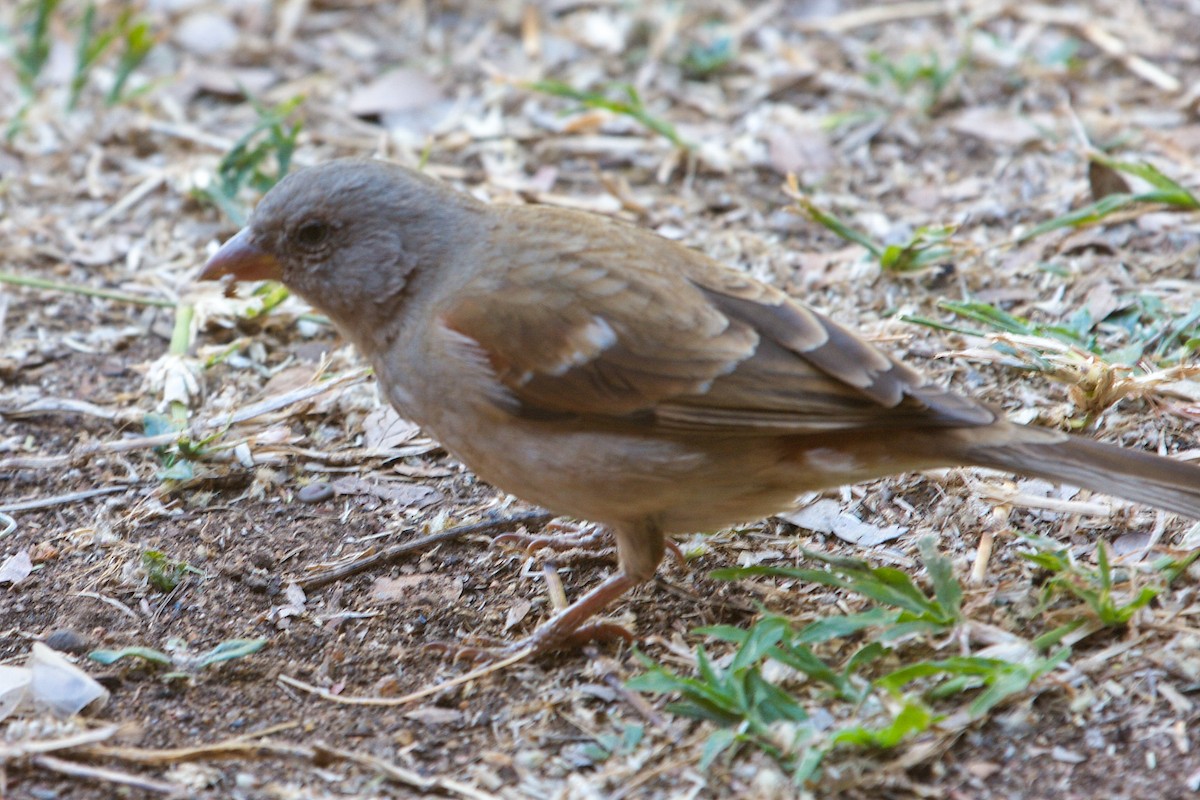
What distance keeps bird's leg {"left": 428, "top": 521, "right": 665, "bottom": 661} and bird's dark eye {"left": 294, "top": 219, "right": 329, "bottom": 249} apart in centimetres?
131

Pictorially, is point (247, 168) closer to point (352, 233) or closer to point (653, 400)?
point (352, 233)

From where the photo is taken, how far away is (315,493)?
15.7 ft

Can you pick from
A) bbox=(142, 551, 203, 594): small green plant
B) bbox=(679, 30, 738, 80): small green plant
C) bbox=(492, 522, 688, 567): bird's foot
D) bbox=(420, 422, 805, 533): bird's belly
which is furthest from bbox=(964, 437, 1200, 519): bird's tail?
bbox=(679, 30, 738, 80): small green plant

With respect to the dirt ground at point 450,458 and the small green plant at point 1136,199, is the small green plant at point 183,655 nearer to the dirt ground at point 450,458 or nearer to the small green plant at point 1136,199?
the dirt ground at point 450,458

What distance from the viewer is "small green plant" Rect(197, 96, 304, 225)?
19.6 ft

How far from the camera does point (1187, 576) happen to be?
389 cm

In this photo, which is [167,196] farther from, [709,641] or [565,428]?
[709,641]

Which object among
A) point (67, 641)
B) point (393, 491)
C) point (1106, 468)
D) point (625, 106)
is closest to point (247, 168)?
point (625, 106)

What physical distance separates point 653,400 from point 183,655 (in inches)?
59.5

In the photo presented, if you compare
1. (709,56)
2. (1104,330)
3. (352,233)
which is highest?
(352,233)

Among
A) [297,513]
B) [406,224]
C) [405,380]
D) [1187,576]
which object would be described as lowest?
[297,513]

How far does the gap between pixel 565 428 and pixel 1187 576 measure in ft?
5.82

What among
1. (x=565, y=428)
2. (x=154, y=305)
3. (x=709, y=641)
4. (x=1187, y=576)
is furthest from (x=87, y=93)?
(x=1187, y=576)

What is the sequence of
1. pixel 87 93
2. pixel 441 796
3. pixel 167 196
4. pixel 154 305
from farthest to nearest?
pixel 87 93 → pixel 167 196 → pixel 154 305 → pixel 441 796
